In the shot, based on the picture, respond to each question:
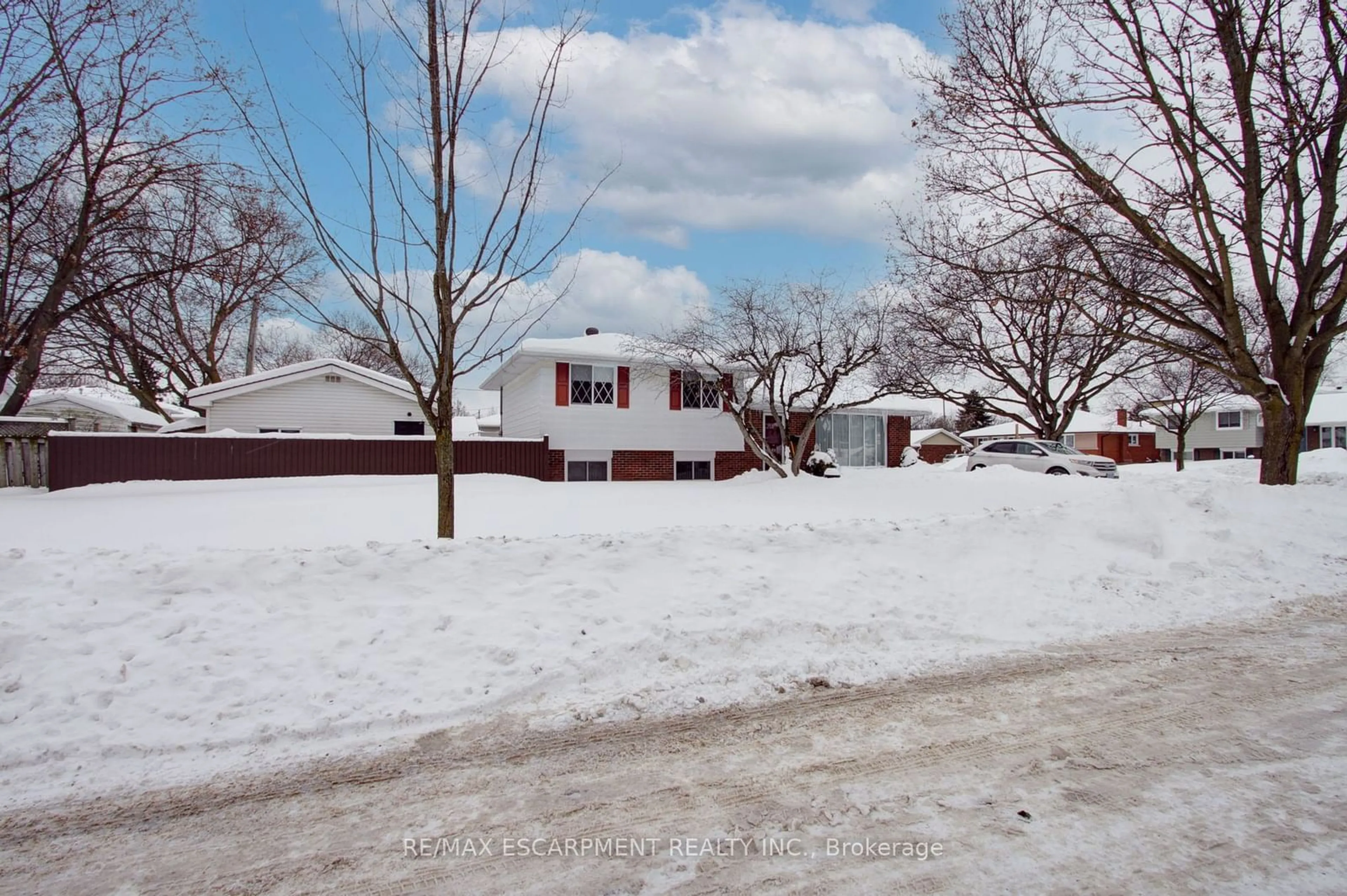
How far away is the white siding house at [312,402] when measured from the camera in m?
20.2

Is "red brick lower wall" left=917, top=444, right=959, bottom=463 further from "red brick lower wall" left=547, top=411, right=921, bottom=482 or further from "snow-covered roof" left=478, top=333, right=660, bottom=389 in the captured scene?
"snow-covered roof" left=478, top=333, right=660, bottom=389

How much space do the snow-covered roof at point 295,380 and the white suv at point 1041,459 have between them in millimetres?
19654

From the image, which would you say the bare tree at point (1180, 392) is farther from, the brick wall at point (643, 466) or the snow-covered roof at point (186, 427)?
the snow-covered roof at point (186, 427)

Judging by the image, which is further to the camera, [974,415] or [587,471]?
[974,415]

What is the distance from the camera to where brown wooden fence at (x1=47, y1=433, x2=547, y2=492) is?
15.0 metres

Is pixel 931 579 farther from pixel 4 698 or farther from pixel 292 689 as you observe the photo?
pixel 4 698

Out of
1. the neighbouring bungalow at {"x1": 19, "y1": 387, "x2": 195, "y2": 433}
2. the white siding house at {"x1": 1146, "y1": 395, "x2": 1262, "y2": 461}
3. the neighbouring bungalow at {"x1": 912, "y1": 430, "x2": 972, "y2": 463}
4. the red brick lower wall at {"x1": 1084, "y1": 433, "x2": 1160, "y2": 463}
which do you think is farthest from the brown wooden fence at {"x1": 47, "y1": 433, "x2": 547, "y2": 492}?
the red brick lower wall at {"x1": 1084, "y1": 433, "x2": 1160, "y2": 463}

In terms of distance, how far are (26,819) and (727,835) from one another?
9.41 feet

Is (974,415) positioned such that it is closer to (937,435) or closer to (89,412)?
(937,435)

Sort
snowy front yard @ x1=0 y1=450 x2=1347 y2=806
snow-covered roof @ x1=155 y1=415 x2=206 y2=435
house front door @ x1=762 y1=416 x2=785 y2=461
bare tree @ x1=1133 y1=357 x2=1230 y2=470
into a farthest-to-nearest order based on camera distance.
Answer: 1. bare tree @ x1=1133 y1=357 x2=1230 y2=470
2. house front door @ x1=762 y1=416 x2=785 y2=461
3. snow-covered roof @ x1=155 y1=415 x2=206 y2=435
4. snowy front yard @ x1=0 y1=450 x2=1347 y2=806

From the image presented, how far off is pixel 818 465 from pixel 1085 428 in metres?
46.3

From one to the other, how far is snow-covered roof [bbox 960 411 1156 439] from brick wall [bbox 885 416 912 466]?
2571cm

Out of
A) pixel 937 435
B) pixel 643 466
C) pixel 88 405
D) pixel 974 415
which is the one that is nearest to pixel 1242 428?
pixel 974 415

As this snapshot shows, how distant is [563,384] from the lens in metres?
20.6
